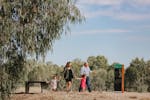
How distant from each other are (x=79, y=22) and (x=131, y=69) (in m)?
68.4

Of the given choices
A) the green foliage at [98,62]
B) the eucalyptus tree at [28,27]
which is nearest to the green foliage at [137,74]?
the green foliage at [98,62]

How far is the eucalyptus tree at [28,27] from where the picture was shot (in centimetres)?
2127

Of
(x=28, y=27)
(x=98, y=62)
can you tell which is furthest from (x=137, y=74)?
(x=28, y=27)

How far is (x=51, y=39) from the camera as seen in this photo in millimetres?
22688

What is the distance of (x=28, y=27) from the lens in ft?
70.9

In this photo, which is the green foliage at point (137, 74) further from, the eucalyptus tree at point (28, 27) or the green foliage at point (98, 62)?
the eucalyptus tree at point (28, 27)

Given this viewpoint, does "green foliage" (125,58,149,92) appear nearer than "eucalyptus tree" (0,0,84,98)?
No

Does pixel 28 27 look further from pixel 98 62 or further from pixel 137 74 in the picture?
pixel 98 62

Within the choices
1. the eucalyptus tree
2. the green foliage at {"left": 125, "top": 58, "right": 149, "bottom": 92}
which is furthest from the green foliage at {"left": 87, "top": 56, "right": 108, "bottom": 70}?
the eucalyptus tree

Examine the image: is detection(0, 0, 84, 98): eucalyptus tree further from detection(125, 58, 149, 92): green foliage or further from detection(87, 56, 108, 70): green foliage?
detection(87, 56, 108, 70): green foliage

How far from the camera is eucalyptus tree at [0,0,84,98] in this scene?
21.3 meters

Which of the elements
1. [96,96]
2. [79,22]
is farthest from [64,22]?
[96,96]

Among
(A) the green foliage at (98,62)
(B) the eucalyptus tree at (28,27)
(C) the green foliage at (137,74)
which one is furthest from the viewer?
(A) the green foliage at (98,62)

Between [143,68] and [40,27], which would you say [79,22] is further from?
[143,68]
